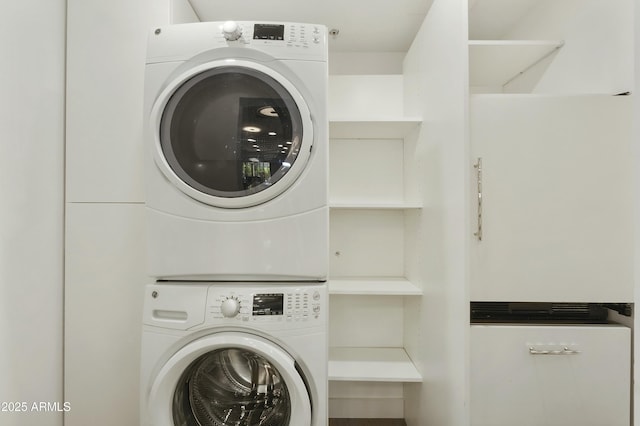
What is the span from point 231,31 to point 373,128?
97 centimetres

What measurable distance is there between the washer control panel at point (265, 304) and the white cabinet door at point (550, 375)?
0.66 metres

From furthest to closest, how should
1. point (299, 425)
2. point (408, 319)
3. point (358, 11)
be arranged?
point (408, 319)
point (358, 11)
point (299, 425)

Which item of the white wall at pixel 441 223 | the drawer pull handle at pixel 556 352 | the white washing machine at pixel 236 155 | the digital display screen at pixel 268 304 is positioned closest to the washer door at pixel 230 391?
the digital display screen at pixel 268 304

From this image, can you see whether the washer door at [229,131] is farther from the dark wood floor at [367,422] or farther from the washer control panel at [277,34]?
the dark wood floor at [367,422]

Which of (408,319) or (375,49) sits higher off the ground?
(375,49)

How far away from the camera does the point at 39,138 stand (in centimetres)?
148

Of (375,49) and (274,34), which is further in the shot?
(375,49)

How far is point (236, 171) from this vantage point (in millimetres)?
1354

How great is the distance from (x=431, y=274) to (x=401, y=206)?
388 mm

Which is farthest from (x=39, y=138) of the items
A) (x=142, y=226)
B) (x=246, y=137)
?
(x=246, y=137)

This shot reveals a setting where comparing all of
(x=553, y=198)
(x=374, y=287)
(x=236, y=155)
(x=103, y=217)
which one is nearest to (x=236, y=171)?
(x=236, y=155)

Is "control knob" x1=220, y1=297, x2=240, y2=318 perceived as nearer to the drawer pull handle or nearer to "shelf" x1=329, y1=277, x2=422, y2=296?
"shelf" x1=329, y1=277, x2=422, y2=296

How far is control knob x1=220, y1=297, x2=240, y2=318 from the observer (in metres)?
1.27

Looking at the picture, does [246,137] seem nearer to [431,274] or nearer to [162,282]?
[162,282]
